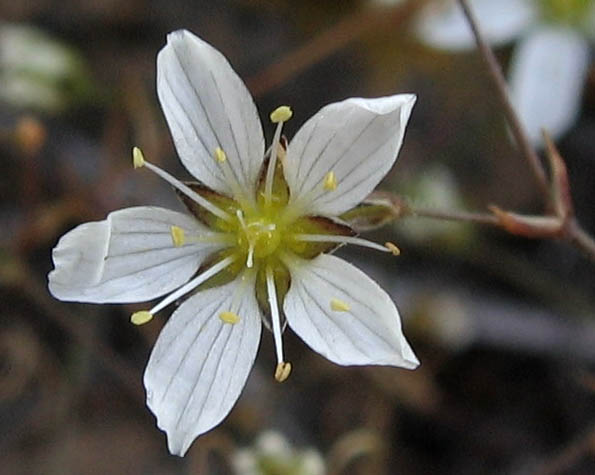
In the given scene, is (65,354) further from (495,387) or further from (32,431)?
(495,387)

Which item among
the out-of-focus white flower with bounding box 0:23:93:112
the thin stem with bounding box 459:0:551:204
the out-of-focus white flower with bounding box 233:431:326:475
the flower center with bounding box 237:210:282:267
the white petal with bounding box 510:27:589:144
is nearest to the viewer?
the flower center with bounding box 237:210:282:267

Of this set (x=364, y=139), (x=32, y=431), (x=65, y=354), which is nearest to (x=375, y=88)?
(x=65, y=354)

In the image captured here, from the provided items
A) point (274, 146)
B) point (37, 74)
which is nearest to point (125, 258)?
point (274, 146)

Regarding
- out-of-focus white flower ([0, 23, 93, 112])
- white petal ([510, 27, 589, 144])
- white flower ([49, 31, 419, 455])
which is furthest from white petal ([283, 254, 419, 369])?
out-of-focus white flower ([0, 23, 93, 112])

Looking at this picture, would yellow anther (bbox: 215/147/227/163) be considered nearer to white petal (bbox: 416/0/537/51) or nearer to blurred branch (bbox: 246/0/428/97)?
blurred branch (bbox: 246/0/428/97)

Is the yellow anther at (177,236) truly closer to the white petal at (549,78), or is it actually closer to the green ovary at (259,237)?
the green ovary at (259,237)

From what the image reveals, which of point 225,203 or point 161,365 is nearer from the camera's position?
point 161,365

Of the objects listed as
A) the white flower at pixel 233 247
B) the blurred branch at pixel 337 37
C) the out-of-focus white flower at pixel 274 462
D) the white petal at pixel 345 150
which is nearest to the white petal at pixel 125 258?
the white flower at pixel 233 247
